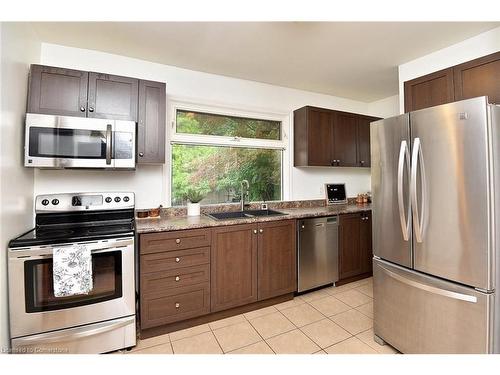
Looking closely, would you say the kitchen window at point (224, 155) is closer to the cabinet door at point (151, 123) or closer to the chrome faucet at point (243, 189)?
the chrome faucet at point (243, 189)

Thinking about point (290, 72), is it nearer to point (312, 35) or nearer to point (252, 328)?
point (312, 35)

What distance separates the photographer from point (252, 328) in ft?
6.85

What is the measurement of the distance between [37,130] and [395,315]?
2933mm

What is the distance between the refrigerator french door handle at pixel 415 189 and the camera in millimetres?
1514

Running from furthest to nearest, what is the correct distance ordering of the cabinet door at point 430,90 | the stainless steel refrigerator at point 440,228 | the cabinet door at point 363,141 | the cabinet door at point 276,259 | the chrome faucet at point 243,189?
the cabinet door at point 363,141 < the chrome faucet at point 243,189 < the cabinet door at point 276,259 < the cabinet door at point 430,90 < the stainless steel refrigerator at point 440,228

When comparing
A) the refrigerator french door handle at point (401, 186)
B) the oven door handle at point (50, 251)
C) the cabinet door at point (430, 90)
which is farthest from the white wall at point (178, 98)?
the refrigerator french door handle at point (401, 186)

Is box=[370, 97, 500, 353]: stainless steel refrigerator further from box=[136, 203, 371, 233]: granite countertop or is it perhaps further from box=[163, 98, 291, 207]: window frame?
box=[163, 98, 291, 207]: window frame

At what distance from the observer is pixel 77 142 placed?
1.87 m

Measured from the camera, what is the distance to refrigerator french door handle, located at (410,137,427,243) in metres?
1.51

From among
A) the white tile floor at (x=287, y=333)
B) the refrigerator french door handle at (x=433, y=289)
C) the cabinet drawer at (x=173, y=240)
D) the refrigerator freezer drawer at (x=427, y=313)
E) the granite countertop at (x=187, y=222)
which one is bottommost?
the white tile floor at (x=287, y=333)

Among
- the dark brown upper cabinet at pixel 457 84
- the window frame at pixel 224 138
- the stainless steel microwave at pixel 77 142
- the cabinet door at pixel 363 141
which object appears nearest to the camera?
the stainless steel microwave at pixel 77 142

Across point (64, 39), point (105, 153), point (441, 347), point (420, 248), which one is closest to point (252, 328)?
point (441, 347)

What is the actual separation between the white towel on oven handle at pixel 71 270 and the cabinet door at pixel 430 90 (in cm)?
306

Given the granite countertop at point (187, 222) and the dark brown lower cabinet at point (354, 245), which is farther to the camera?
the dark brown lower cabinet at point (354, 245)
